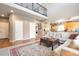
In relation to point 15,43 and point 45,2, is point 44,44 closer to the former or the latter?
point 15,43

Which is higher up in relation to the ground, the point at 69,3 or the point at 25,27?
the point at 69,3

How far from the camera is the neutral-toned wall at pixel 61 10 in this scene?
2.12 meters

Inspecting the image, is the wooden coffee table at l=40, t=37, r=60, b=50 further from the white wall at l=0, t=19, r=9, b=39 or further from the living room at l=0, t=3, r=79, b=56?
the white wall at l=0, t=19, r=9, b=39

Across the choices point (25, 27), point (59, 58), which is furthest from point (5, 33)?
point (59, 58)

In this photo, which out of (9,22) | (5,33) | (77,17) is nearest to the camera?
(77,17)

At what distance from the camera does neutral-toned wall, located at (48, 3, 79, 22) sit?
212 cm

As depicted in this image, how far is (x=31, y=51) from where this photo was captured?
219 centimetres

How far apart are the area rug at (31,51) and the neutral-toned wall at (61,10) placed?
823 mm

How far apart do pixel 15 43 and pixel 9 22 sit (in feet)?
2.01

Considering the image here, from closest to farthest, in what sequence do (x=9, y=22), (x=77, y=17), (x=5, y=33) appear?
(x=77, y=17), (x=9, y=22), (x=5, y=33)

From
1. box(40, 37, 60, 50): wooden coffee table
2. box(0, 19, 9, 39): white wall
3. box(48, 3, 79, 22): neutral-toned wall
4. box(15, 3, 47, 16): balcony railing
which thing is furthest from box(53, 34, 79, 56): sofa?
box(0, 19, 9, 39): white wall

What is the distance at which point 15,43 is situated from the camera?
86.4 inches

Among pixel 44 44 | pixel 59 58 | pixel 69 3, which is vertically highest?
pixel 69 3

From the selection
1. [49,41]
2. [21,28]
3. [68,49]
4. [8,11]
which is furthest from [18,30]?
[68,49]
